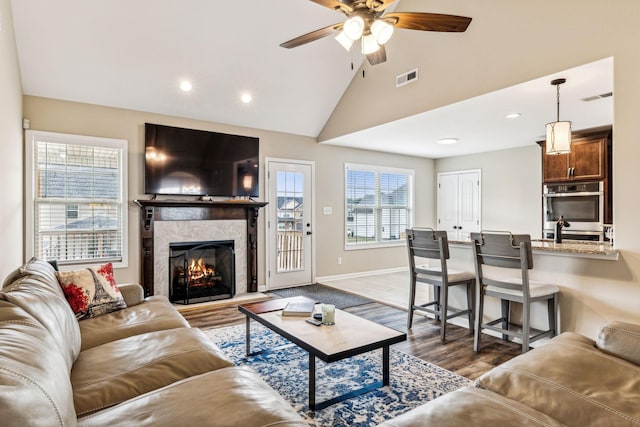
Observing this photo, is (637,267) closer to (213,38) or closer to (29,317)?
(29,317)

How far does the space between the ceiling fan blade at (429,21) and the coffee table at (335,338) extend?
216 cm

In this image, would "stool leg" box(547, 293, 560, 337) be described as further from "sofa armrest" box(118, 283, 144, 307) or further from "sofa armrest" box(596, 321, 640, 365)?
"sofa armrest" box(118, 283, 144, 307)

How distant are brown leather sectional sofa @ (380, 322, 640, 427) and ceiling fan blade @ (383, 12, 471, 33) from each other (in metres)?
2.08

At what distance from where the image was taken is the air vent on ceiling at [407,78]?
4391 mm

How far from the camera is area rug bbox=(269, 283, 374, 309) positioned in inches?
193

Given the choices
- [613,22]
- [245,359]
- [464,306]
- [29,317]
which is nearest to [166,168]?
[245,359]

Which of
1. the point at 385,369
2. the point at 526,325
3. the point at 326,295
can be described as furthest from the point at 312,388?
the point at 326,295

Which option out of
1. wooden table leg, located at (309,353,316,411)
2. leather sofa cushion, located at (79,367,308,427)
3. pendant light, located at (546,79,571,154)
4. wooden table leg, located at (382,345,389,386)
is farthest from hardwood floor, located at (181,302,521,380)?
leather sofa cushion, located at (79,367,308,427)

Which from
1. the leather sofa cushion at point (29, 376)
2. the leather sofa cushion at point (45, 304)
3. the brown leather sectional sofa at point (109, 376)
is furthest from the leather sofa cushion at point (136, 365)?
the leather sofa cushion at point (29, 376)

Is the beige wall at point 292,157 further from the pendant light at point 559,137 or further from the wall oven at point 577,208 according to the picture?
the pendant light at point 559,137

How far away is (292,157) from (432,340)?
143 inches

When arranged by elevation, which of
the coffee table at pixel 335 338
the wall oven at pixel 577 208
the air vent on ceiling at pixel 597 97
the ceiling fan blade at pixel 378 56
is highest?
the ceiling fan blade at pixel 378 56

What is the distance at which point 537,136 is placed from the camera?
5613 millimetres

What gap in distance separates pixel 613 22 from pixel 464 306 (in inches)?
111
